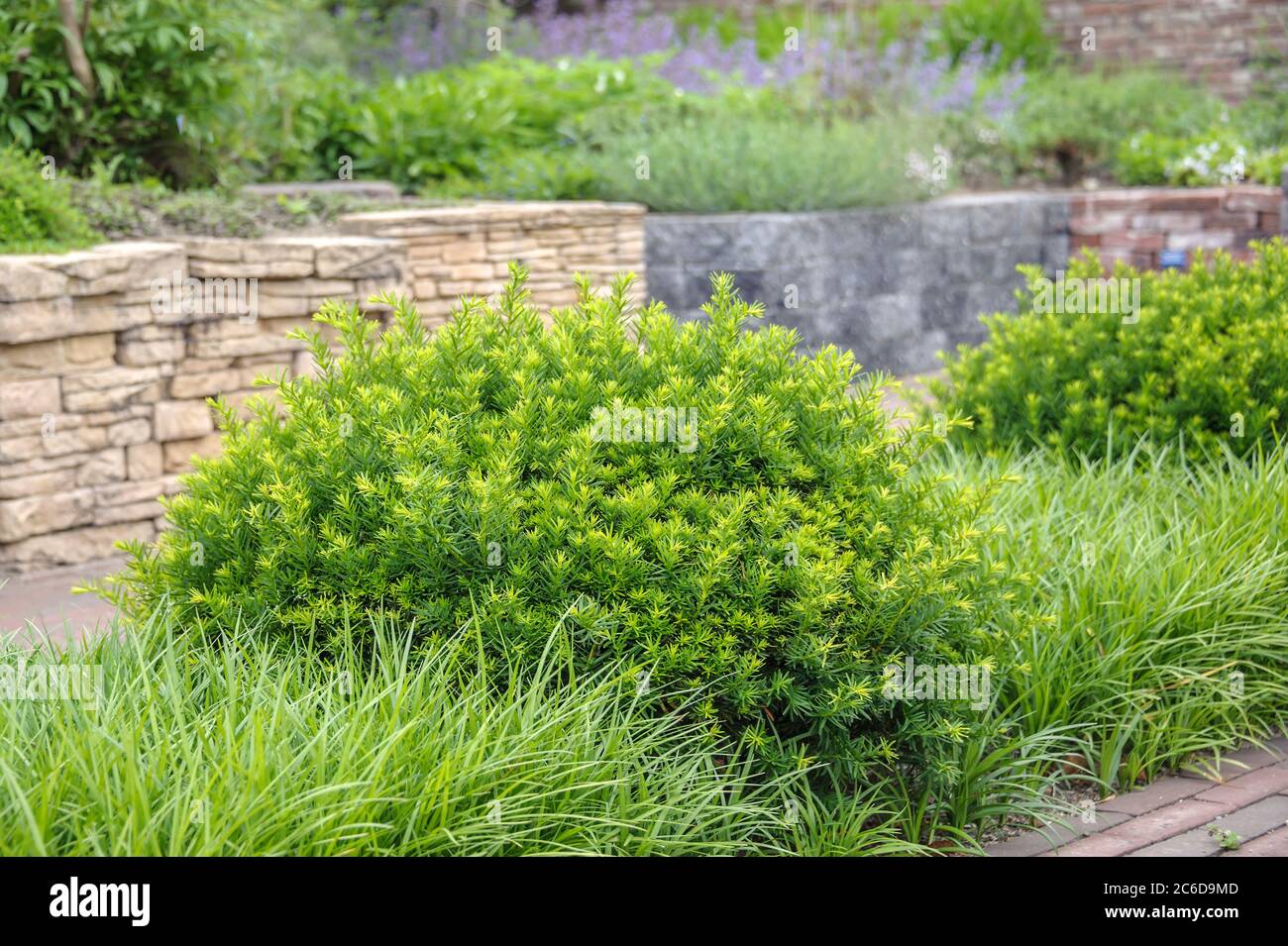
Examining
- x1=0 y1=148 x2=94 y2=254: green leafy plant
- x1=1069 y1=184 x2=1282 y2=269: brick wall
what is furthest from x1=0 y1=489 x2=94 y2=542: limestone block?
x1=1069 y1=184 x2=1282 y2=269: brick wall

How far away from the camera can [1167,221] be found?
10.5 meters

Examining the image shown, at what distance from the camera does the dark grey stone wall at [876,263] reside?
863 cm

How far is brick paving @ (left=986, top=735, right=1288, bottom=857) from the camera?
3.55m

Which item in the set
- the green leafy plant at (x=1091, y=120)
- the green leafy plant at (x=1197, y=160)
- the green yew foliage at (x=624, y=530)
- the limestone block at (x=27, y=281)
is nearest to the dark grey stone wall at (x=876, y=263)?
the green leafy plant at (x=1197, y=160)

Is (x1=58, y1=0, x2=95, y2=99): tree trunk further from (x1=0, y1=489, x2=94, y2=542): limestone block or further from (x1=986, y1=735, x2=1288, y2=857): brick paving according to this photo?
(x1=986, y1=735, x2=1288, y2=857): brick paving

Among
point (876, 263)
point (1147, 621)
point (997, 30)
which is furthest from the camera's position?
point (997, 30)

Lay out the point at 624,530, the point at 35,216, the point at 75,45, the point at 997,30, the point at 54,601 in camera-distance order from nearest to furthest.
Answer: the point at 624,530 → the point at 54,601 → the point at 35,216 → the point at 75,45 → the point at 997,30

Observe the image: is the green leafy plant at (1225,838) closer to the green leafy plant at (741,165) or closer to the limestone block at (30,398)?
the limestone block at (30,398)

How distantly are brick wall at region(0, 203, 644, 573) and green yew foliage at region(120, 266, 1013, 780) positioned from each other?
7.25 feet

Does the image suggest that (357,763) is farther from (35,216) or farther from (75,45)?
(75,45)

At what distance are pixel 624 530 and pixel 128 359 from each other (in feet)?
11.1

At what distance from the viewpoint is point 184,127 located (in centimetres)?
762

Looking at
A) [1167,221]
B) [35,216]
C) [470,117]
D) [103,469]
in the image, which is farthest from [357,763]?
[1167,221]
